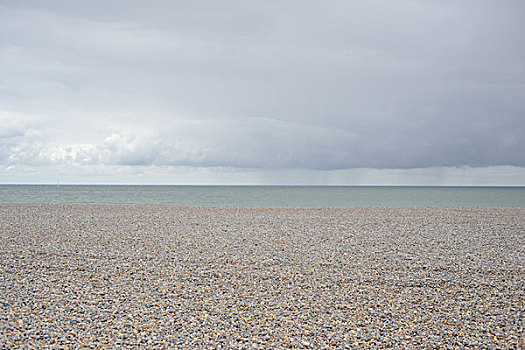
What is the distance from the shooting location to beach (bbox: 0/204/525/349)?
616cm

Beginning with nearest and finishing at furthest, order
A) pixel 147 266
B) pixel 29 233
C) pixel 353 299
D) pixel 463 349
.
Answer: pixel 463 349 → pixel 353 299 → pixel 147 266 → pixel 29 233

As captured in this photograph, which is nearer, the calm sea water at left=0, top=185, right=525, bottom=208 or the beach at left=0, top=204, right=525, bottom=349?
the beach at left=0, top=204, right=525, bottom=349

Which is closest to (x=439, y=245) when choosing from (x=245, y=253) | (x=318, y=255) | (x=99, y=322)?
(x=318, y=255)

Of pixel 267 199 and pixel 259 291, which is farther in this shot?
pixel 267 199

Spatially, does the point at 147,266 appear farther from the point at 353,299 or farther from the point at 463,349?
the point at 463,349

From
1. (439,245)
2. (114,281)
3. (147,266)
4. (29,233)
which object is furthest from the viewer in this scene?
(29,233)

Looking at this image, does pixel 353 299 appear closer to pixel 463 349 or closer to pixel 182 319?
pixel 463 349

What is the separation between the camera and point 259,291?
822cm

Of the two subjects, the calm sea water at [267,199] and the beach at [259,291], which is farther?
the calm sea water at [267,199]

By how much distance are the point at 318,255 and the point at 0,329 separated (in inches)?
316

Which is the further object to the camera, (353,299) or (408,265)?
(408,265)

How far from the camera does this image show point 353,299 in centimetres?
780

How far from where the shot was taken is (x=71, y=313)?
6.96m

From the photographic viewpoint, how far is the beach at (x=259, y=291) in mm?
6164
